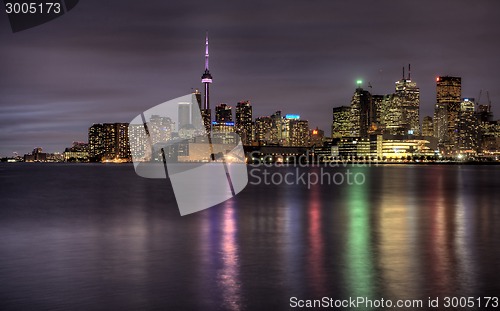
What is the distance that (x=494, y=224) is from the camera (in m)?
33.3

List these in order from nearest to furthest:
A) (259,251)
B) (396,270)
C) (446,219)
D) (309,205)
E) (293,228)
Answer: (396,270), (259,251), (293,228), (446,219), (309,205)

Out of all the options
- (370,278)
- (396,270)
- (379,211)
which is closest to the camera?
(370,278)

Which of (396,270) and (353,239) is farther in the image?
(353,239)

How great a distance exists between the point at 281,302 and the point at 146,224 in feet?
67.1

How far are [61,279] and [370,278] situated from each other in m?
9.82

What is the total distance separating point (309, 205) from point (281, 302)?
110 feet

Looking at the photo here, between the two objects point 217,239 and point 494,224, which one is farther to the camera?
point 494,224

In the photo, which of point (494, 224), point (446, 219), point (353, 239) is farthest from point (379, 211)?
point (353, 239)

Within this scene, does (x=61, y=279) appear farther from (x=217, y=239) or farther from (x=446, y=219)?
(x=446, y=219)

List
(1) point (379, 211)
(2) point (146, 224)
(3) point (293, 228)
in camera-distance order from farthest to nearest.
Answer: (1) point (379, 211) < (2) point (146, 224) < (3) point (293, 228)

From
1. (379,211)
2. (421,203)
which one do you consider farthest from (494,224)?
(421,203)

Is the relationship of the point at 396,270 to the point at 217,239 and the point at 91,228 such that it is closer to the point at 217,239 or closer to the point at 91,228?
the point at 217,239

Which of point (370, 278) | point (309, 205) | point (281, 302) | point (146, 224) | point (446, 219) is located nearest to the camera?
point (281, 302)

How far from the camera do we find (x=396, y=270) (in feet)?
61.9
